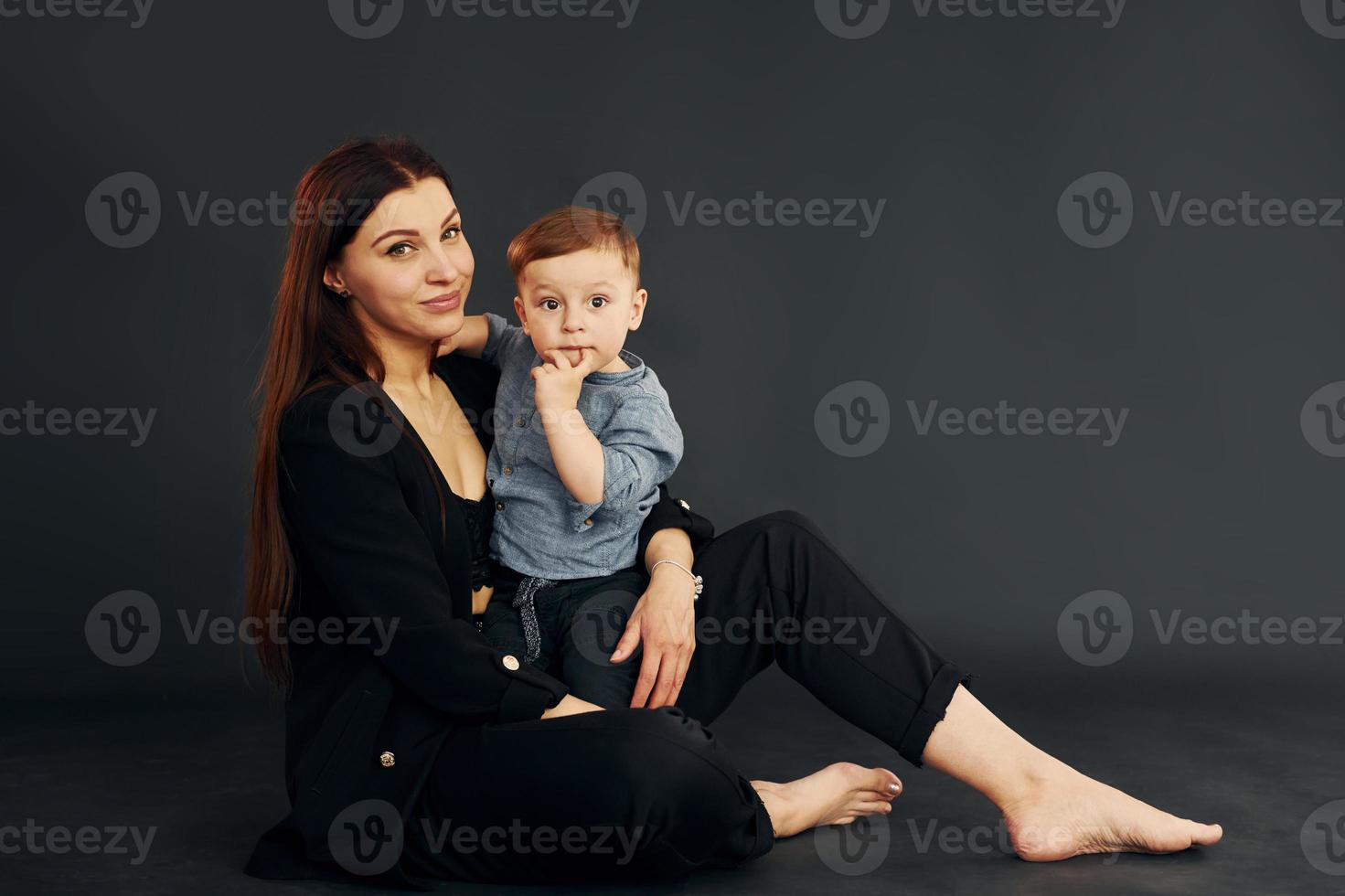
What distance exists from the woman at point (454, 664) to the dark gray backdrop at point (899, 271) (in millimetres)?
Answer: 1332

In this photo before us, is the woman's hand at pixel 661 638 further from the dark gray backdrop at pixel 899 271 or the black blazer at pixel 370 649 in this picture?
the dark gray backdrop at pixel 899 271

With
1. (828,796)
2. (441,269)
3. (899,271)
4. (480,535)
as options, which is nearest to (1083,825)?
(828,796)

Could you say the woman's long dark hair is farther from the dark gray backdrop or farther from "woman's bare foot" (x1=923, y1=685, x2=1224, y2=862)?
the dark gray backdrop

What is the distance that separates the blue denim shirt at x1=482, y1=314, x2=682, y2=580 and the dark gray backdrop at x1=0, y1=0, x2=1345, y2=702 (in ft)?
4.19

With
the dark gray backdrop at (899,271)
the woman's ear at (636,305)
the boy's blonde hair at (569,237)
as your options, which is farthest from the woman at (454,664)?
the dark gray backdrop at (899,271)

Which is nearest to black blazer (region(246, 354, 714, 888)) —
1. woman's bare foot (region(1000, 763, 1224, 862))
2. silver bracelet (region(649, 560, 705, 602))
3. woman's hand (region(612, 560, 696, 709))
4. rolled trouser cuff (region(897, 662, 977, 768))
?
woman's hand (region(612, 560, 696, 709))

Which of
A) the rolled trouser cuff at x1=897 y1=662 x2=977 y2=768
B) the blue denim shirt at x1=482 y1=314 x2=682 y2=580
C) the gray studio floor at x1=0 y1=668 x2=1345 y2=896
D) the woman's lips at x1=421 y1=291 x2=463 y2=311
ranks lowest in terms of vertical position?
the gray studio floor at x1=0 y1=668 x2=1345 y2=896

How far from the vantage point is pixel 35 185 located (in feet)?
13.0

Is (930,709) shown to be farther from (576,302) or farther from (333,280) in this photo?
(333,280)

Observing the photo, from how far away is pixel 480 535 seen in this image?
282 cm

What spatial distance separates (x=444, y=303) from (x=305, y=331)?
24cm

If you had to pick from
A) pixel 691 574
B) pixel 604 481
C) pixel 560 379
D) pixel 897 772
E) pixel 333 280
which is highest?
pixel 333 280

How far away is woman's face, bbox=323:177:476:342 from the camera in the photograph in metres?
2.65

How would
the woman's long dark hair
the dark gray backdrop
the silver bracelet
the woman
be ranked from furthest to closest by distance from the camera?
the dark gray backdrop, the silver bracelet, the woman's long dark hair, the woman
